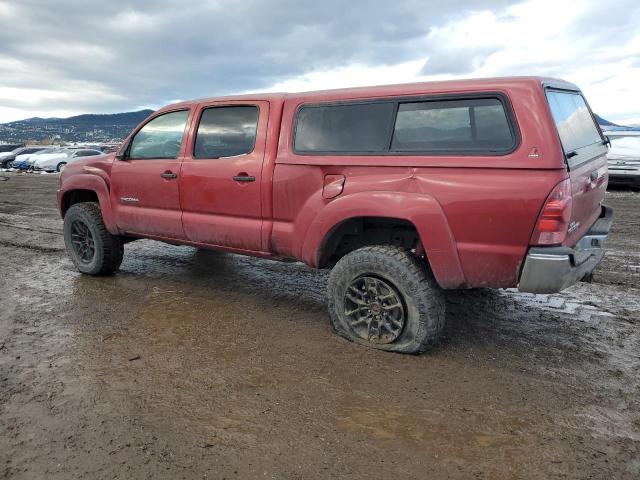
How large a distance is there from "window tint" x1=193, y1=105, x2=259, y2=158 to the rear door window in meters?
2.27

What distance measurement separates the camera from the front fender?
3.22 meters

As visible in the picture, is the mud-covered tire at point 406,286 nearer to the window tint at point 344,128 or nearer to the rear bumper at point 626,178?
the window tint at point 344,128

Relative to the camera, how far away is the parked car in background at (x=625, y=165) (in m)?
11.8

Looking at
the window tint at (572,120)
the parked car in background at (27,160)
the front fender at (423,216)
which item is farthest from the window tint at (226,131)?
the parked car in background at (27,160)

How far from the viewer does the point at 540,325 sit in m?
4.11

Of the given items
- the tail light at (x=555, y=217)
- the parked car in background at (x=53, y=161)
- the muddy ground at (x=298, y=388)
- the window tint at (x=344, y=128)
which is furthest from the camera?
the parked car in background at (x=53, y=161)

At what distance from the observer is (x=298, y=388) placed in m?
3.05

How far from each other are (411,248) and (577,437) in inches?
64.1

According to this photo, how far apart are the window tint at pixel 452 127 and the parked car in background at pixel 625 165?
10.5m

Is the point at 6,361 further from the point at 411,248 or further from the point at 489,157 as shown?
the point at 489,157

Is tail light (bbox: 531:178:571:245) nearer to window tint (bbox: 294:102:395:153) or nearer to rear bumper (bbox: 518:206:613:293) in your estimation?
rear bumper (bbox: 518:206:613:293)

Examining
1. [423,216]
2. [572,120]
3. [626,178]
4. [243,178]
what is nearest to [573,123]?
[572,120]

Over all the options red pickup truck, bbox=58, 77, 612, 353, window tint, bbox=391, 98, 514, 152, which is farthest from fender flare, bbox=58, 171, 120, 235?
window tint, bbox=391, 98, 514, 152

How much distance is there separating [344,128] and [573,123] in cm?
162
